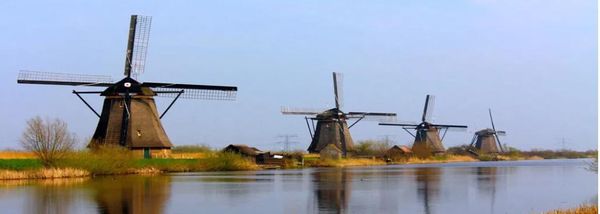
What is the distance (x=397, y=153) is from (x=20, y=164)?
46.8 meters

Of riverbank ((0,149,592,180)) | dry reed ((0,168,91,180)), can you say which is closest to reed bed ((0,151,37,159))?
riverbank ((0,149,592,180))

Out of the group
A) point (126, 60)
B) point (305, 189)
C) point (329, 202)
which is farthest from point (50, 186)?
point (126, 60)

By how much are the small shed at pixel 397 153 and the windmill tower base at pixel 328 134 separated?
7297 mm

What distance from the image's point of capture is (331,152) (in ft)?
209

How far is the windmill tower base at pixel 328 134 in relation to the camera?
211 feet

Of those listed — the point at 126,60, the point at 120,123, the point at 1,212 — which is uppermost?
the point at 126,60

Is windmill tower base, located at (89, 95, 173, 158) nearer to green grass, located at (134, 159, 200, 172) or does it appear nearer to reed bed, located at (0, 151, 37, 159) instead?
green grass, located at (134, 159, 200, 172)

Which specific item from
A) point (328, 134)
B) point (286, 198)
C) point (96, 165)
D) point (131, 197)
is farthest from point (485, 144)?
point (131, 197)

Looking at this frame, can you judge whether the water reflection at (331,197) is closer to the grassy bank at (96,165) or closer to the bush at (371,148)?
the grassy bank at (96,165)

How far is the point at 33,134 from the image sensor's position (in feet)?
108

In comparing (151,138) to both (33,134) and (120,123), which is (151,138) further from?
(33,134)

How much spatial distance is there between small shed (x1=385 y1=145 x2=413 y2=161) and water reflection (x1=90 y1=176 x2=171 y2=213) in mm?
45062

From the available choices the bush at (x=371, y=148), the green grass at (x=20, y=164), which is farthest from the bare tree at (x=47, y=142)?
the bush at (x=371, y=148)

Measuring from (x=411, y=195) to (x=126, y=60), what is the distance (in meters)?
22.9
